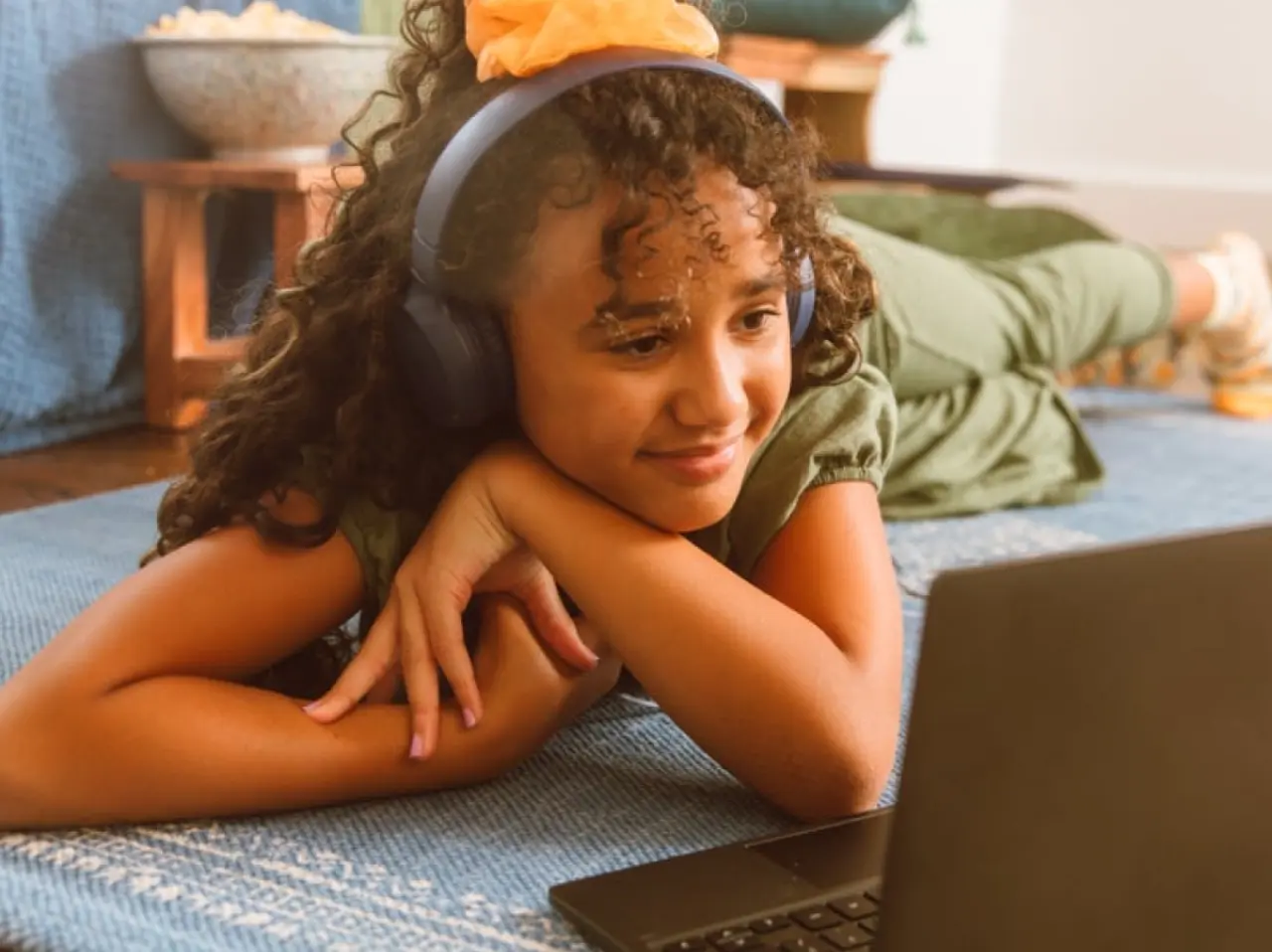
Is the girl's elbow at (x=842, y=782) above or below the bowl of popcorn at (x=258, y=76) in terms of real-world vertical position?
below

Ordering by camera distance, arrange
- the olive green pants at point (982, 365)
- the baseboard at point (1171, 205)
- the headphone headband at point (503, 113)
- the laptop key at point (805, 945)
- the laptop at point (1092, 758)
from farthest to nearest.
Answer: the baseboard at point (1171, 205) < the olive green pants at point (982, 365) < the headphone headband at point (503, 113) < the laptop key at point (805, 945) < the laptop at point (1092, 758)

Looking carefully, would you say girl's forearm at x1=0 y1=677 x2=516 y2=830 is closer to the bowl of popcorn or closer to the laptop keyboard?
the laptop keyboard

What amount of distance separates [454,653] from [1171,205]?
2394mm

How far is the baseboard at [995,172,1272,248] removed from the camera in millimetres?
2830

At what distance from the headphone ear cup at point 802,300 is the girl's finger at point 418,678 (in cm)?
25

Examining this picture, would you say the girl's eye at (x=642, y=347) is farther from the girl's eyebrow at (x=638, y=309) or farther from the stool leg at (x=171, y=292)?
the stool leg at (x=171, y=292)

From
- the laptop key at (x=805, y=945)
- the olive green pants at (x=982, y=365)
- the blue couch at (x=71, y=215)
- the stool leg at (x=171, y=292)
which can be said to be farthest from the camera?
the stool leg at (x=171, y=292)

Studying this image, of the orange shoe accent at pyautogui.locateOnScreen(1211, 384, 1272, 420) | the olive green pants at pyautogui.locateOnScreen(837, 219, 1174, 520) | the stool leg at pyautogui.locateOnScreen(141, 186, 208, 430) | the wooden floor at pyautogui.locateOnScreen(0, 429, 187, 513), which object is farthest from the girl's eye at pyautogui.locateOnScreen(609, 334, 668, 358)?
the orange shoe accent at pyautogui.locateOnScreen(1211, 384, 1272, 420)

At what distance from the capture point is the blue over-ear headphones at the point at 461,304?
2.60ft

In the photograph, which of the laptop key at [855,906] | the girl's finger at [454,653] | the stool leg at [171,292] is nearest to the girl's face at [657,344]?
the girl's finger at [454,653]

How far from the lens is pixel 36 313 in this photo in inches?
69.8

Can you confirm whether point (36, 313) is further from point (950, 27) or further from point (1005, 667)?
point (950, 27)

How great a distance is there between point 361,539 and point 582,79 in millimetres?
277

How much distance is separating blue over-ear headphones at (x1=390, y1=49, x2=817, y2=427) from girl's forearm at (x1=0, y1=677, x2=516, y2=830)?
0.17 metres
